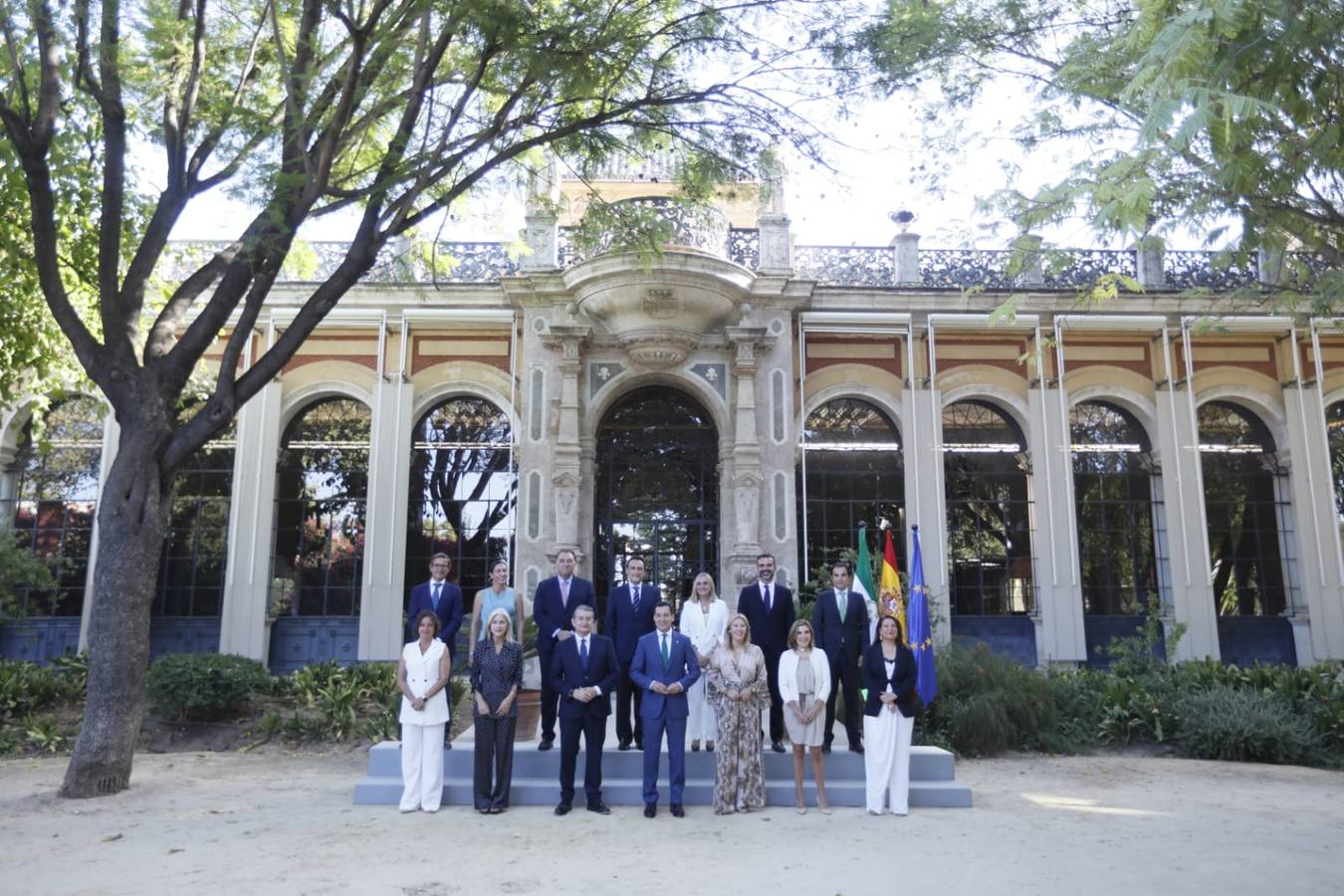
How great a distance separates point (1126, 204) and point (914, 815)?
16.1ft

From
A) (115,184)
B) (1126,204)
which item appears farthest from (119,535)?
(1126,204)

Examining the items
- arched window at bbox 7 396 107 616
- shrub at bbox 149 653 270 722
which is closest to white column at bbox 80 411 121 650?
arched window at bbox 7 396 107 616

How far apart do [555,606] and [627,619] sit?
0.62m

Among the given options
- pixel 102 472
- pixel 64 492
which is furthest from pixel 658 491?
pixel 64 492

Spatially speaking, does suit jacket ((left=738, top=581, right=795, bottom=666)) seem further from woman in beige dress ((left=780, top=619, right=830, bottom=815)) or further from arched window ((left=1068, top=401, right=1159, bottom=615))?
arched window ((left=1068, top=401, right=1159, bottom=615))

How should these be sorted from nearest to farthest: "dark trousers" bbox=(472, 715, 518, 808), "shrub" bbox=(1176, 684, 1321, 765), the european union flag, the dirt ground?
the dirt ground < "dark trousers" bbox=(472, 715, 518, 808) < the european union flag < "shrub" bbox=(1176, 684, 1321, 765)

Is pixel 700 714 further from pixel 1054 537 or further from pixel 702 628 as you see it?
pixel 1054 537

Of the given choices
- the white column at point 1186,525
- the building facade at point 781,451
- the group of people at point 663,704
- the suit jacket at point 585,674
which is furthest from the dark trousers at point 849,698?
the white column at point 1186,525

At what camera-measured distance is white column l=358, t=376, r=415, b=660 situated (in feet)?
48.3

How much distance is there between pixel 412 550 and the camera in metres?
15.6

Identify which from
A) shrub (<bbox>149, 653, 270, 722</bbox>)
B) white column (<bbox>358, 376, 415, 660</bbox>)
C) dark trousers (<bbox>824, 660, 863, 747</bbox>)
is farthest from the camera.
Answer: white column (<bbox>358, 376, 415, 660</bbox>)

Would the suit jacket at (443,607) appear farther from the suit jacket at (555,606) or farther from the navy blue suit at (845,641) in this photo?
the navy blue suit at (845,641)

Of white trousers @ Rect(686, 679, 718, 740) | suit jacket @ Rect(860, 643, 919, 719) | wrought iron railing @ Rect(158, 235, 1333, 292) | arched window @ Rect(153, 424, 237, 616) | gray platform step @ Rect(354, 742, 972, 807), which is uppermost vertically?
wrought iron railing @ Rect(158, 235, 1333, 292)

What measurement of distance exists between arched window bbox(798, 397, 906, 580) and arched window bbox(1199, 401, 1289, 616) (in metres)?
5.37
